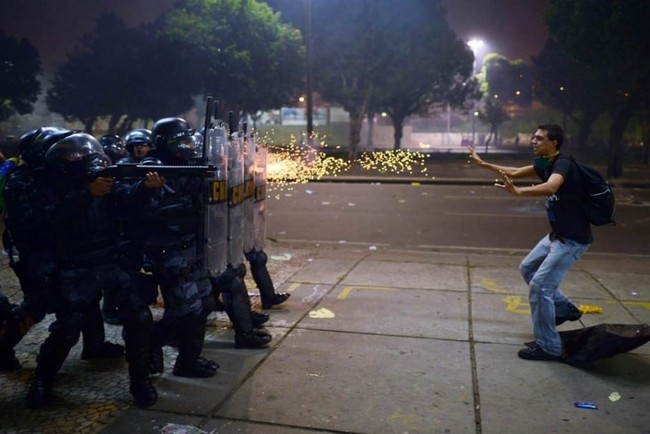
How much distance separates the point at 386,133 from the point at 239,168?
61.6 metres

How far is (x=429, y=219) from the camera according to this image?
42.5 ft

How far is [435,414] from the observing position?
147 inches

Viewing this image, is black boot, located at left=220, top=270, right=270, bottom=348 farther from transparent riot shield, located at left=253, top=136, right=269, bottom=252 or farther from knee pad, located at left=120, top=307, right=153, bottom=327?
knee pad, located at left=120, top=307, right=153, bottom=327

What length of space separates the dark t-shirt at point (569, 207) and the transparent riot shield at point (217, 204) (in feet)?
7.84

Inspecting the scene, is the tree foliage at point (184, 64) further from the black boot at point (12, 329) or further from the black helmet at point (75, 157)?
the black helmet at point (75, 157)

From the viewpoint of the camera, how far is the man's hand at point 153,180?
3.85m

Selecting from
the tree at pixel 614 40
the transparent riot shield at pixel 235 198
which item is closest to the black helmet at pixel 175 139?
the transparent riot shield at pixel 235 198

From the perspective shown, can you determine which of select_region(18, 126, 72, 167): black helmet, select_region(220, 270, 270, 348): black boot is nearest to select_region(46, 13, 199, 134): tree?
select_region(18, 126, 72, 167): black helmet

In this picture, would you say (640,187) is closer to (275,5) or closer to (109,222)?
(109,222)

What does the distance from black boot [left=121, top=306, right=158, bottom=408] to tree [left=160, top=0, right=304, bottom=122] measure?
28.1 meters

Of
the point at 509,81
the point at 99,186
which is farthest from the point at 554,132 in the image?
the point at 509,81

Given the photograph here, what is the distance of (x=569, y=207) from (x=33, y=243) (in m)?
3.87

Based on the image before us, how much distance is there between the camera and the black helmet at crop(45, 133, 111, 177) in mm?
3789

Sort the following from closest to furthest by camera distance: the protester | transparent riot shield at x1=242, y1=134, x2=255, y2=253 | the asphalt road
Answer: the protester < transparent riot shield at x1=242, y1=134, x2=255, y2=253 < the asphalt road
